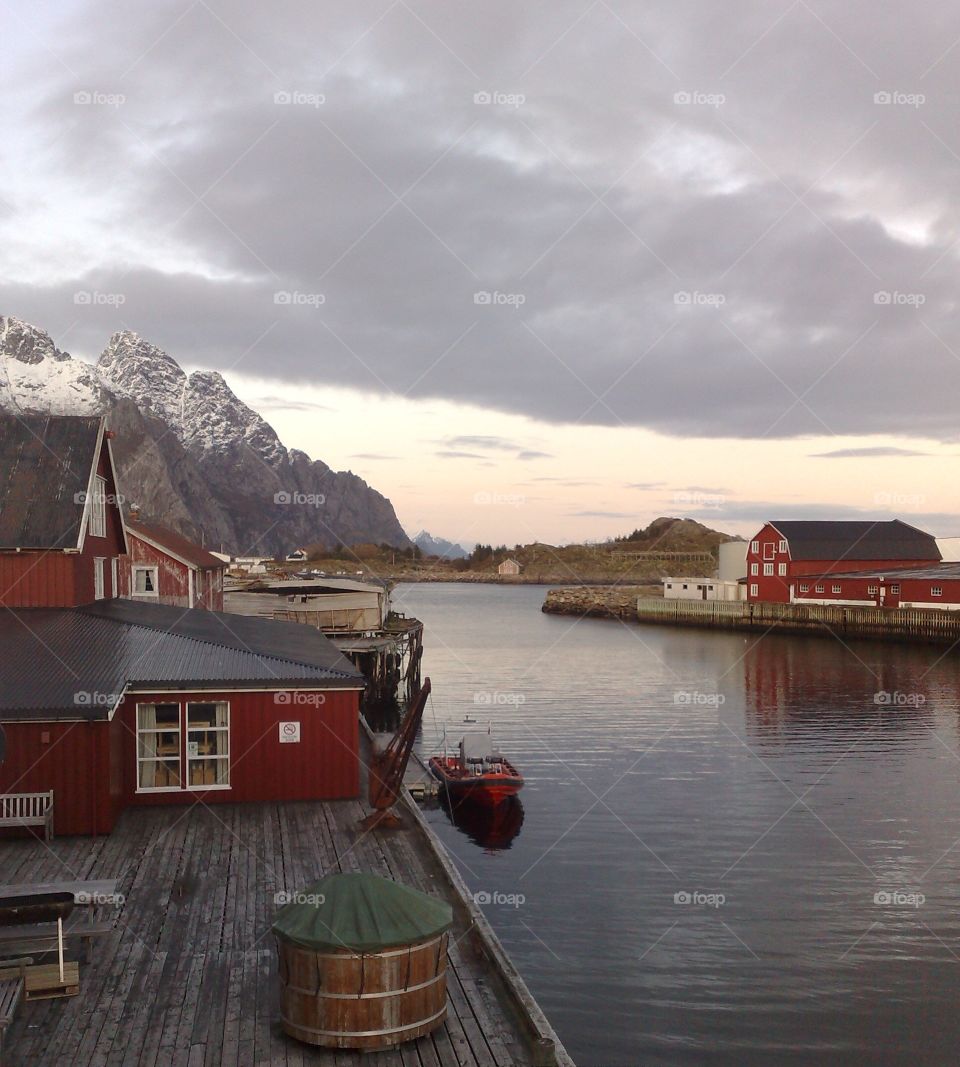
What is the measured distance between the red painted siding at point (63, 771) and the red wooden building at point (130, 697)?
23mm

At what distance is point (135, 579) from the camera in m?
51.3

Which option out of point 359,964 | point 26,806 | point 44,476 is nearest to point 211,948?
point 359,964

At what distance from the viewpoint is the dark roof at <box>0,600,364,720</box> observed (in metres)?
19.3

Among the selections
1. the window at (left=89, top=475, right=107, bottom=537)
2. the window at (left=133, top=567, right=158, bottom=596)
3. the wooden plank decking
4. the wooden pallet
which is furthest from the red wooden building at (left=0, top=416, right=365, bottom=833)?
the window at (left=133, top=567, right=158, bottom=596)

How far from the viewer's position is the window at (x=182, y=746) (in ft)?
70.0

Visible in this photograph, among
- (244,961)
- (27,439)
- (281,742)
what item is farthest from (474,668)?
(244,961)

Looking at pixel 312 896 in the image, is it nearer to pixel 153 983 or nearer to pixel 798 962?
pixel 153 983

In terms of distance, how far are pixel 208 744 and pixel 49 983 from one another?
9919mm

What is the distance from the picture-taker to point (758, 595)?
109 m

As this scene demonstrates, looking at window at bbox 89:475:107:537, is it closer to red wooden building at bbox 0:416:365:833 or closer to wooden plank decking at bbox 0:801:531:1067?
red wooden building at bbox 0:416:365:833

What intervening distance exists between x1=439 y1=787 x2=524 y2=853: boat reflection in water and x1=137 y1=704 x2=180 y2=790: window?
987 centimetres

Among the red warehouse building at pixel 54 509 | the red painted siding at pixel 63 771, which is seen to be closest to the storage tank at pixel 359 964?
the red painted siding at pixel 63 771

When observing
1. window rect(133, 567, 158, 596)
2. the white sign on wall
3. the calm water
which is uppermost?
window rect(133, 567, 158, 596)

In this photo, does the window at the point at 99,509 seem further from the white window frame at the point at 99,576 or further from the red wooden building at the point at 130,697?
the red wooden building at the point at 130,697
